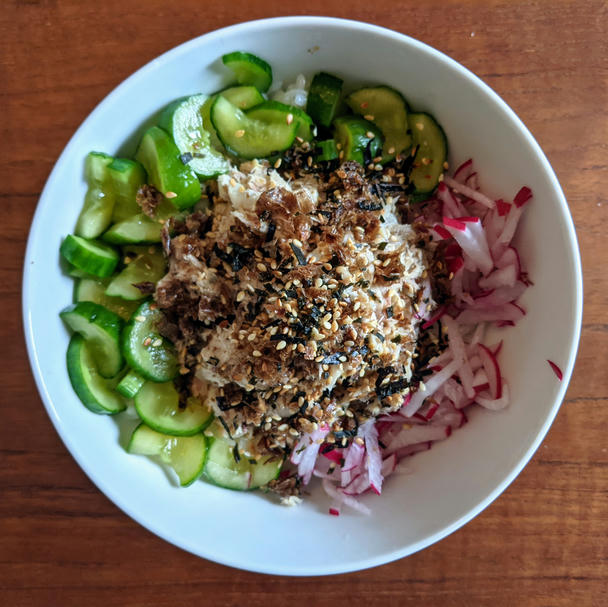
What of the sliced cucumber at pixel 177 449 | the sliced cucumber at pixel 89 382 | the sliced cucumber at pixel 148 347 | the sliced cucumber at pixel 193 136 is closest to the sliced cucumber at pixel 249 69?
the sliced cucumber at pixel 193 136

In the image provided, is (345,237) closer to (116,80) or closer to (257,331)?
(257,331)

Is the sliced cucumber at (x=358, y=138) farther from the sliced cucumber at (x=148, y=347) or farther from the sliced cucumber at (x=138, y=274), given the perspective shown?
the sliced cucumber at (x=148, y=347)

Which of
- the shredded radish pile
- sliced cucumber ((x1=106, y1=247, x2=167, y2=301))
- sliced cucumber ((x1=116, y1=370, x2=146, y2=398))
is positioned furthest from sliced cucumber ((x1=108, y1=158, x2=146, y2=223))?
the shredded radish pile

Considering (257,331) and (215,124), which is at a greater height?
(215,124)

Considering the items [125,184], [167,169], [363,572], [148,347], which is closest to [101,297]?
[148,347]

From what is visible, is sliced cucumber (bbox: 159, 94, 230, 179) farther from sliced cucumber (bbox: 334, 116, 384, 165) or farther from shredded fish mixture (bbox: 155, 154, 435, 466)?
sliced cucumber (bbox: 334, 116, 384, 165)

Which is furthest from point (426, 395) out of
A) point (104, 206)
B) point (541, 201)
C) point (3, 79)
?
point (3, 79)
